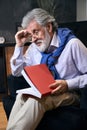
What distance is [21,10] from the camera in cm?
324

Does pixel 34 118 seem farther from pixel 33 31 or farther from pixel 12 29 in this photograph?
pixel 12 29

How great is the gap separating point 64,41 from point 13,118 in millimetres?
674

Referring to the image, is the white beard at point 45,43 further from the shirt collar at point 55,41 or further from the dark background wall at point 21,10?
the dark background wall at point 21,10

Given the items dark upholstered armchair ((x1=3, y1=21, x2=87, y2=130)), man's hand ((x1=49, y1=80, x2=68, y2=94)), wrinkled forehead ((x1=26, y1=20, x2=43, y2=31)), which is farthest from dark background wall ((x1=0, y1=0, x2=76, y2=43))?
dark upholstered armchair ((x1=3, y1=21, x2=87, y2=130))

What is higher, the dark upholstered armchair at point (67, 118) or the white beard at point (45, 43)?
the white beard at point (45, 43)

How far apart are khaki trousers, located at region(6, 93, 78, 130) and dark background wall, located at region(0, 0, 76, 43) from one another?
1719mm

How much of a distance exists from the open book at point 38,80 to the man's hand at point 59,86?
3 centimetres

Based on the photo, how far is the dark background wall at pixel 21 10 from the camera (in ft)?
10.5

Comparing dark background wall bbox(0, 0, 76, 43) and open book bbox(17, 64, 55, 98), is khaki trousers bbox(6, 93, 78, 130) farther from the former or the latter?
dark background wall bbox(0, 0, 76, 43)

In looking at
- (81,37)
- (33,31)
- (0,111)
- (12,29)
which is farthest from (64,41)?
(12,29)

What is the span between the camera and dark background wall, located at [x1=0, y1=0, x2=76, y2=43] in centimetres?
321

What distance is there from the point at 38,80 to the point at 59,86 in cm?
15

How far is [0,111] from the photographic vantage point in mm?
2797

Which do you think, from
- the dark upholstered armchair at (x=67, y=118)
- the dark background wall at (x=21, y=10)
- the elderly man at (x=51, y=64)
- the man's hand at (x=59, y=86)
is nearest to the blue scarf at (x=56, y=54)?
the elderly man at (x=51, y=64)
